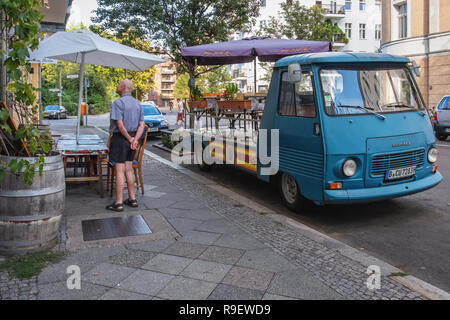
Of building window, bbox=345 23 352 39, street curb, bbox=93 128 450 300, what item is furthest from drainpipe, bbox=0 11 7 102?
building window, bbox=345 23 352 39

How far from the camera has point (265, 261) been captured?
4363 millimetres

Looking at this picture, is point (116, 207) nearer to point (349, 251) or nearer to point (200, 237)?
point (200, 237)

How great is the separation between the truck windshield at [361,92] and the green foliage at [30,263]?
12.2 feet

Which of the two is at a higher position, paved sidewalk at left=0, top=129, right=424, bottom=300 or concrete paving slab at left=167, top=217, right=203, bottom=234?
concrete paving slab at left=167, top=217, right=203, bottom=234

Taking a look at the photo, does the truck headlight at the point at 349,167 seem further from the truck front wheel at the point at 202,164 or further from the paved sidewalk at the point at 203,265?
the truck front wheel at the point at 202,164

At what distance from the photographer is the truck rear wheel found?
6398 mm

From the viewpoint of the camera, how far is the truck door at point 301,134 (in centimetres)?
585

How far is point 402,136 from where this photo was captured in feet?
19.4

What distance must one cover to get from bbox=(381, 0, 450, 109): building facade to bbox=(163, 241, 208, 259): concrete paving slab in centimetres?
2600

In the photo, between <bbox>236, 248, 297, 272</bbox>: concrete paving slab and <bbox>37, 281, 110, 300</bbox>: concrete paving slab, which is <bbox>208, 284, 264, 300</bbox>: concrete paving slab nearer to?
<bbox>236, 248, 297, 272</bbox>: concrete paving slab

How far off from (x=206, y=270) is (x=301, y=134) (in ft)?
9.02

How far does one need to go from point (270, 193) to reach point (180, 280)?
4524 millimetres
